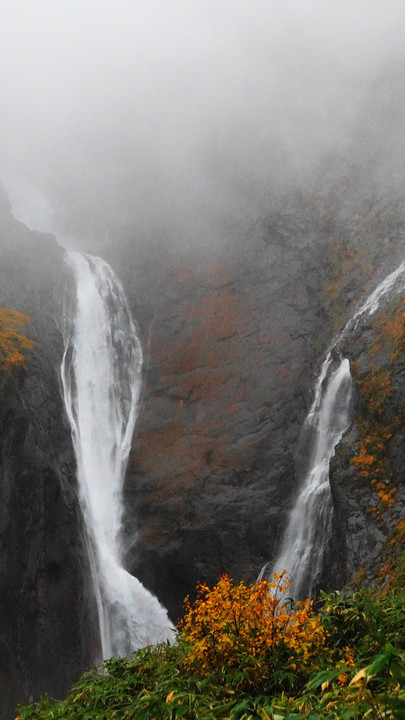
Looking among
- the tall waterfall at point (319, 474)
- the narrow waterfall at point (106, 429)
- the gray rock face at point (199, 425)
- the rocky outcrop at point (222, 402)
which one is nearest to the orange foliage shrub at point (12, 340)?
the gray rock face at point (199, 425)

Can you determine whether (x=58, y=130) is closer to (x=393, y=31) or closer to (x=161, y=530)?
(x=393, y=31)

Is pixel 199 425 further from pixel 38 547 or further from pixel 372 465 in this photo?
pixel 372 465

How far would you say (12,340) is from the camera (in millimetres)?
21984

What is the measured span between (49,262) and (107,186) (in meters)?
12.8

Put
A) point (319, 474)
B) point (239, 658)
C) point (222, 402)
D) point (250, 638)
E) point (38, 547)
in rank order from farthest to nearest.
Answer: point (222, 402)
point (319, 474)
point (38, 547)
point (250, 638)
point (239, 658)

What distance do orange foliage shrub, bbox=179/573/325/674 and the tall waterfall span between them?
37.8ft

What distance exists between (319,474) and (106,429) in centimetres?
887

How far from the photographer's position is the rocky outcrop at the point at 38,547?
1669 centimetres

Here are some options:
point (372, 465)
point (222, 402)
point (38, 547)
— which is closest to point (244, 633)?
point (372, 465)

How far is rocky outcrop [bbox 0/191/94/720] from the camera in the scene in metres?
16.7

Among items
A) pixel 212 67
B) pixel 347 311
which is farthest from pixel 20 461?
pixel 212 67

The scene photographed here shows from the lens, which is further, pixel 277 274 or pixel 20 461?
pixel 277 274

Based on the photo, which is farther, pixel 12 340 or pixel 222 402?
pixel 222 402

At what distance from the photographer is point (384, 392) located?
17828 mm
